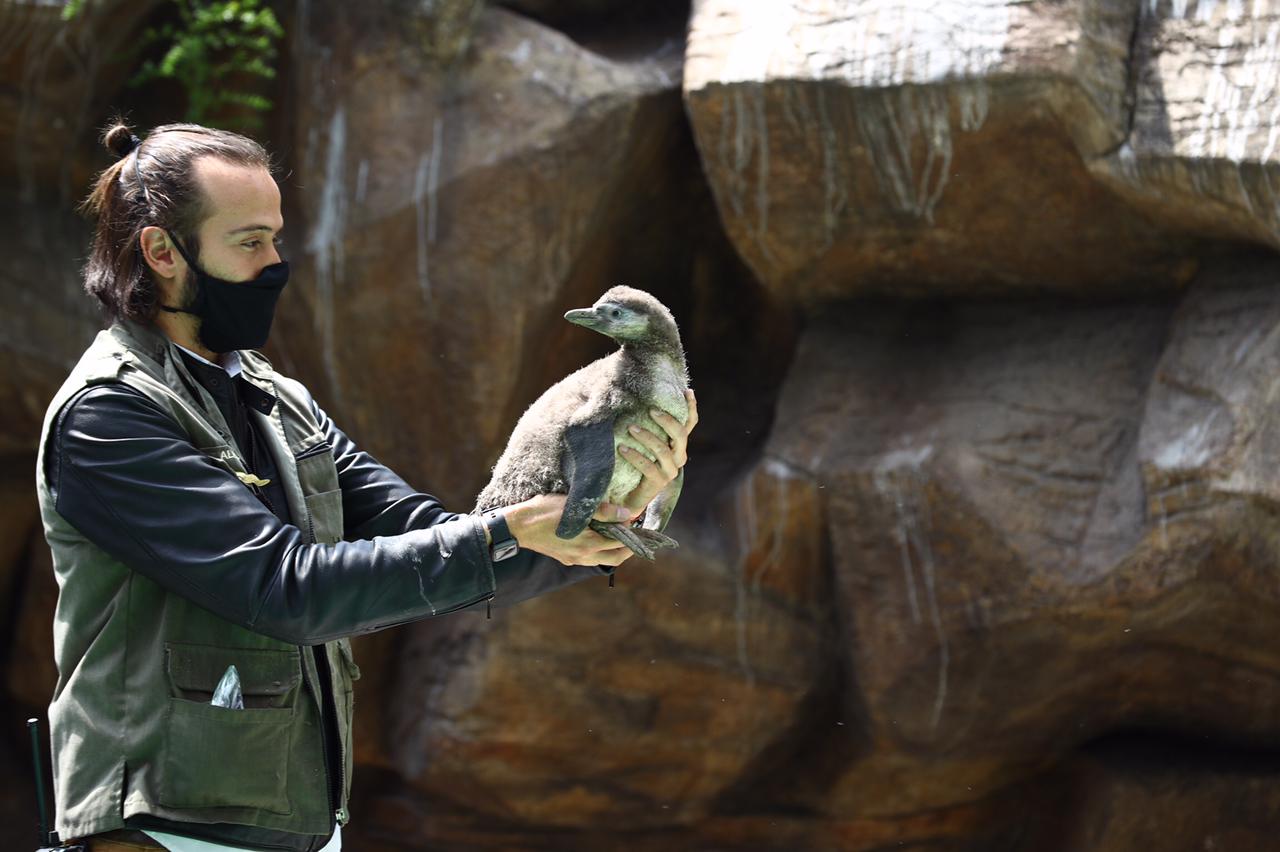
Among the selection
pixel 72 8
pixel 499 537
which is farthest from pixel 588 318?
pixel 72 8

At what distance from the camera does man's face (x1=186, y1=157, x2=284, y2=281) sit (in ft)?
7.03

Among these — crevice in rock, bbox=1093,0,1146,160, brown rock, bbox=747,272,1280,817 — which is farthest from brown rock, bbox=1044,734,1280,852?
crevice in rock, bbox=1093,0,1146,160

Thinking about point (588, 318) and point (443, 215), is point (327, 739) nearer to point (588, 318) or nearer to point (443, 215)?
point (588, 318)

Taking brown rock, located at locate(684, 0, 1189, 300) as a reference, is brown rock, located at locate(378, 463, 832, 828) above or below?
below

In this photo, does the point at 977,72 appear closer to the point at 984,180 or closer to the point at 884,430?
the point at 984,180

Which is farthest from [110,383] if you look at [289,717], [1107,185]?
[1107,185]

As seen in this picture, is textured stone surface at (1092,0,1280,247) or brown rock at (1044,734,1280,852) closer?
textured stone surface at (1092,0,1280,247)

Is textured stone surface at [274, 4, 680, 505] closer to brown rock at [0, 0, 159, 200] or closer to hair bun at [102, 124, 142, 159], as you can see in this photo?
brown rock at [0, 0, 159, 200]

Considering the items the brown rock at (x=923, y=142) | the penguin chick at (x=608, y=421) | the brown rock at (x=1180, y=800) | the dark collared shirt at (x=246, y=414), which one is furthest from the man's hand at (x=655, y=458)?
the brown rock at (x=1180, y=800)

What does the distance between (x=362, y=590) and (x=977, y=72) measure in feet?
10.6

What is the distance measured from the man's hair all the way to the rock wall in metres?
2.89

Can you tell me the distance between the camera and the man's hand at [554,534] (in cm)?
213

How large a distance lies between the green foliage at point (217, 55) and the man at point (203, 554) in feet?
9.96

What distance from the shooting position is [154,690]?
6.56 feet
